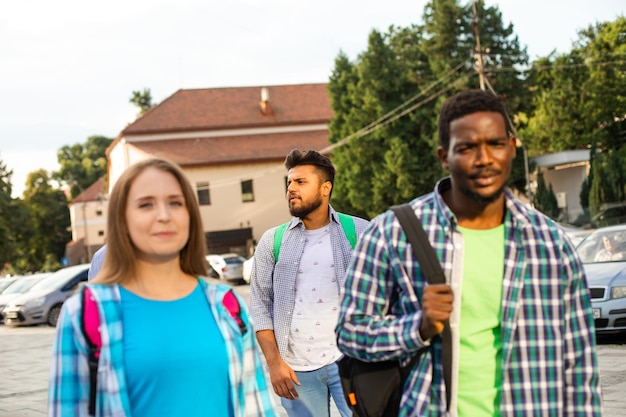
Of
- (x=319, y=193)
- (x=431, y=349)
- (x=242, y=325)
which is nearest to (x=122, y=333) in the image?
(x=242, y=325)

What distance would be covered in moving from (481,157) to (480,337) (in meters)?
0.61

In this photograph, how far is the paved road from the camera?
338 inches

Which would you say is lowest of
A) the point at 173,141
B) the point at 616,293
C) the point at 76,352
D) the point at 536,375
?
the point at 616,293

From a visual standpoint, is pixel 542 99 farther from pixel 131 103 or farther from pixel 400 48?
pixel 131 103

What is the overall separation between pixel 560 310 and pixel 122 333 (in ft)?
4.82

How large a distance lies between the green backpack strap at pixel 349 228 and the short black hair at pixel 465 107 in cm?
220

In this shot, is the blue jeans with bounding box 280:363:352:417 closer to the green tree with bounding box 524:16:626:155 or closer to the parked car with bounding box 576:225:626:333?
the parked car with bounding box 576:225:626:333

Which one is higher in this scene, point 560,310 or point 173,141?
point 173,141

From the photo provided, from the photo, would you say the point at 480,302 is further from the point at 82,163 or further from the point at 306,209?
the point at 82,163

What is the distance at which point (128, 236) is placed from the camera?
3059 mm

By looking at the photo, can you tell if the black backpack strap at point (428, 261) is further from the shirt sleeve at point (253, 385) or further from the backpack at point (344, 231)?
the backpack at point (344, 231)

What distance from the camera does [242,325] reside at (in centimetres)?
315

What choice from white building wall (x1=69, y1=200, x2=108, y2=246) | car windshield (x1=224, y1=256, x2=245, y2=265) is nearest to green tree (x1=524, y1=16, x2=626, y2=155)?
car windshield (x1=224, y1=256, x2=245, y2=265)

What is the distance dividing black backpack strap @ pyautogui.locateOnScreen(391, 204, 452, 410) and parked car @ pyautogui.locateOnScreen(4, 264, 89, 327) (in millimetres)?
23200
